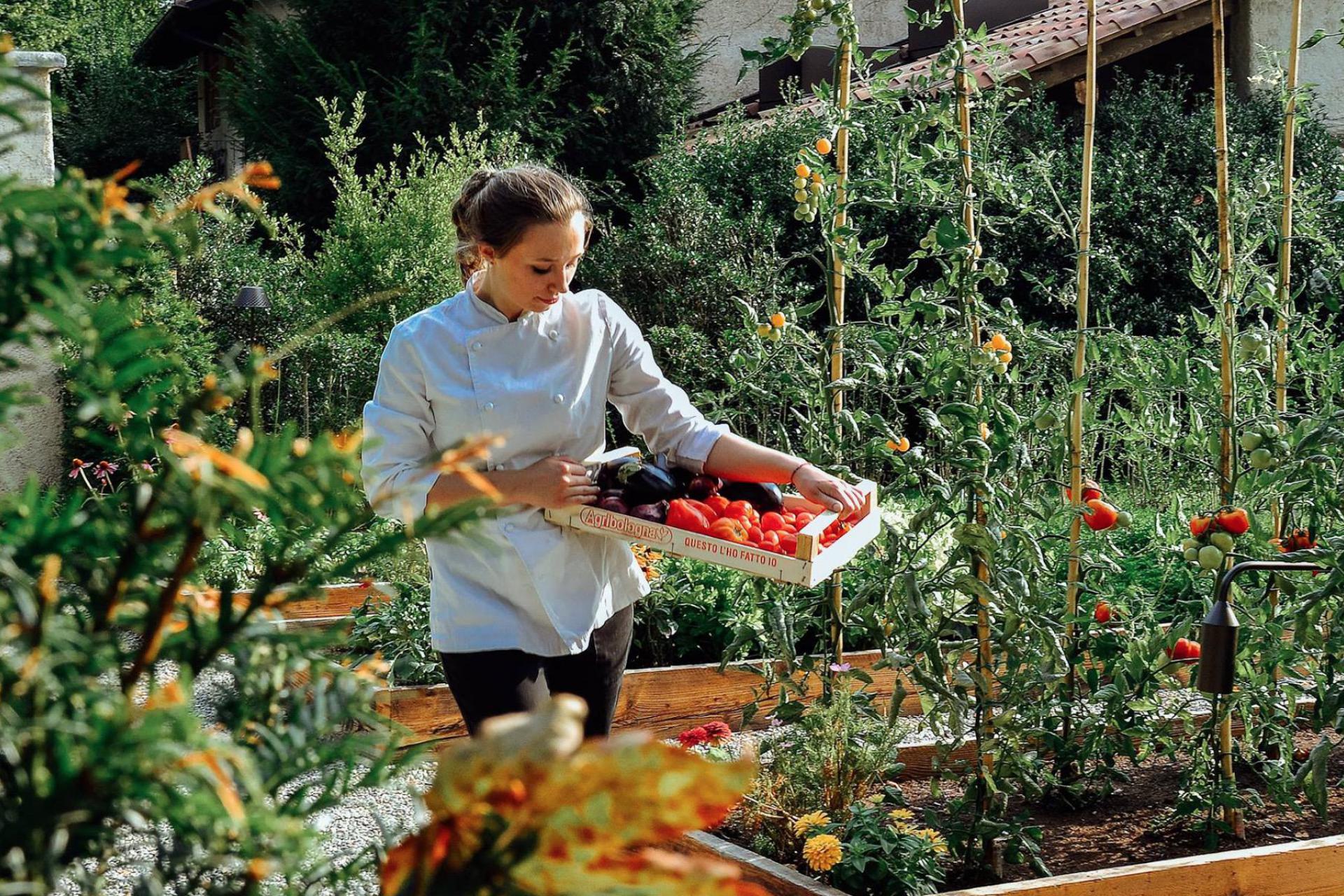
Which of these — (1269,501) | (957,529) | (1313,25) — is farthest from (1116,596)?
(1313,25)

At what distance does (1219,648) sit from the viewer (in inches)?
91.0

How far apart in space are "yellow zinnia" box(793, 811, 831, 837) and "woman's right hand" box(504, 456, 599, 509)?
1029mm

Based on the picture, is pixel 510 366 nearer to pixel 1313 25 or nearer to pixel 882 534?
pixel 882 534

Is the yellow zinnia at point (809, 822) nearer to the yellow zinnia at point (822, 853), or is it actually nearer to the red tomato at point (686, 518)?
the yellow zinnia at point (822, 853)

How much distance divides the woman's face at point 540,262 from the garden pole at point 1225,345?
1.64 meters

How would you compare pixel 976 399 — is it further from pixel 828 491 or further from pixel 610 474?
pixel 610 474

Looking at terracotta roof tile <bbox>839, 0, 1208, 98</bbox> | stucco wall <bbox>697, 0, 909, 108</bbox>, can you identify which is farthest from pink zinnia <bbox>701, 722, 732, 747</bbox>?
stucco wall <bbox>697, 0, 909, 108</bbox>

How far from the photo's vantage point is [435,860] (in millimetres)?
708

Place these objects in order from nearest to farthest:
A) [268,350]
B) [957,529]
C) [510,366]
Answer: [510,366], [957,529], [268,350]

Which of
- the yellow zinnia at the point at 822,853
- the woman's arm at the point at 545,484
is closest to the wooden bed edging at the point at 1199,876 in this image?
the yellow zinnia at the point at 822,853

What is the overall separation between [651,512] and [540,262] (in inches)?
20.7

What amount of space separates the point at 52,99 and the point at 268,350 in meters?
8.54

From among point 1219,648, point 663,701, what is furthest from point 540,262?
point 663,701

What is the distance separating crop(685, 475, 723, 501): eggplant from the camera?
2.95 meters
